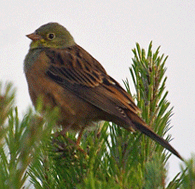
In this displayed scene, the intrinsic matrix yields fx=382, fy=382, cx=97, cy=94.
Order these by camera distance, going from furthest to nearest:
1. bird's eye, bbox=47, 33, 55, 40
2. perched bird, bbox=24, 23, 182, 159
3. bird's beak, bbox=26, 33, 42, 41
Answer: bird's eye, bbox=47, 33, 55, 40
bird's beak, bbox=26, 33, 42, 41
perched bird, bbox=24, 23, 182, 159

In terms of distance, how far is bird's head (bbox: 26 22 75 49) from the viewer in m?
4.56

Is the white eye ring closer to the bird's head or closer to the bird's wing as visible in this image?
the bird's head

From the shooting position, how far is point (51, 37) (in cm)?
470

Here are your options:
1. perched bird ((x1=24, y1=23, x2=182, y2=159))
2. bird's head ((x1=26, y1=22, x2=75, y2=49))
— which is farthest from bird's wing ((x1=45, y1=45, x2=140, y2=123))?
bird's head ((x1=26, y1=22, x2=75, y2=49))

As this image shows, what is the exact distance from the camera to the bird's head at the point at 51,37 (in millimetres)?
4559

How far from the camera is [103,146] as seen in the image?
8.11ft

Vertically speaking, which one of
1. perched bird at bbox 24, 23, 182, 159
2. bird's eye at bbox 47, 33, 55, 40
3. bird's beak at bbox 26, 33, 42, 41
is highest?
bird's eye at bbox 47, 33, 55, 40

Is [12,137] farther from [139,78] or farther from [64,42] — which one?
[64,42]

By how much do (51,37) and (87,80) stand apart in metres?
0.96

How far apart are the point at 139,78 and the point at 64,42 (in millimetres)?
2291

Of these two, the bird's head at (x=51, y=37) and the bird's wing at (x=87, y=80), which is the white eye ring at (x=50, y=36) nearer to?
the bird's head at (x=51, y=37)

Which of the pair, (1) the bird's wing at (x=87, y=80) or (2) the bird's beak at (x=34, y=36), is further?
(2) the bird's beak at (x=34, y=36)

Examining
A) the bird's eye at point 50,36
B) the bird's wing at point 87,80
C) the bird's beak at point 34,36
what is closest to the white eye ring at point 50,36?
the bird's eye at point 50,36

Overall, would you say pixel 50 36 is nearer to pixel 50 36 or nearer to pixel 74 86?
pixel 50 36
